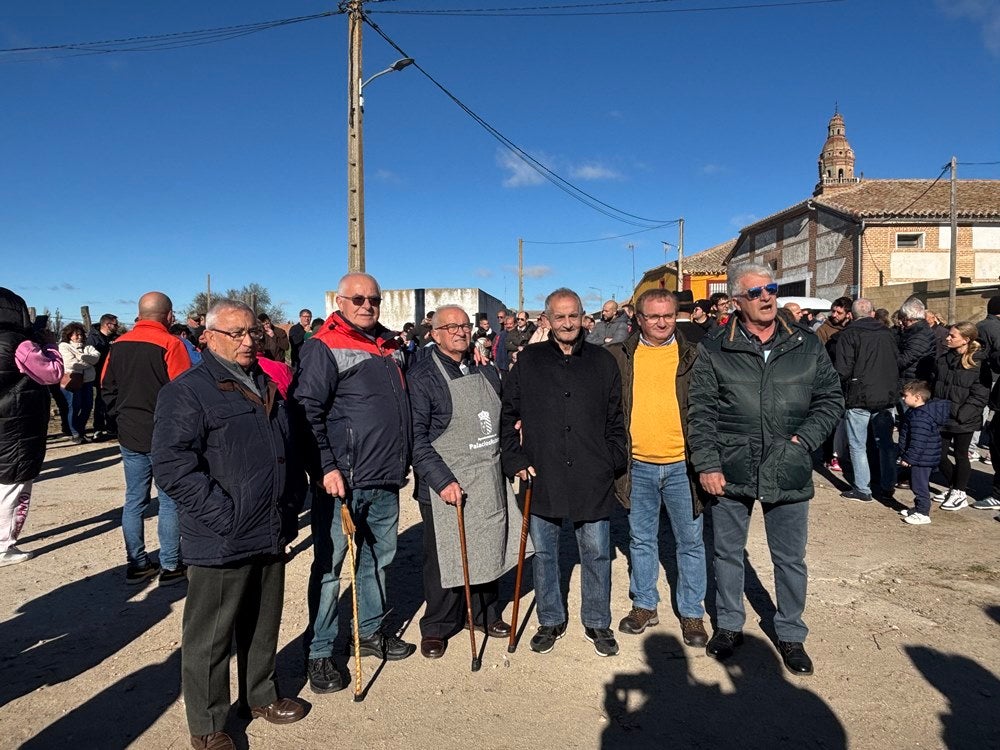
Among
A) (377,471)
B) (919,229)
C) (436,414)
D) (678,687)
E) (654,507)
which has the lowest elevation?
(678,687)

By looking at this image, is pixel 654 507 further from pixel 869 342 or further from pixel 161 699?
pixel 869 342

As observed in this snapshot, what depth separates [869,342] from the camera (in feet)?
21.6

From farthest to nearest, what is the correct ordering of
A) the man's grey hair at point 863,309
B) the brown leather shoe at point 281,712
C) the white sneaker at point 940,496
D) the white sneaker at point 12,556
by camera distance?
the man's grey hair at point 863,309 < the white sneaker at point 940,496 < the white sneaker at point 12,556 < the brown leather shoe at point 281,712

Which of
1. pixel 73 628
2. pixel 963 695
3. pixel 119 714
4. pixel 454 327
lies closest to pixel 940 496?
pixel 963 695

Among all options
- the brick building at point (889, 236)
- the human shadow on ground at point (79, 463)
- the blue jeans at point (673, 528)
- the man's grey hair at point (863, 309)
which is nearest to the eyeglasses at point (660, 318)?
the blue jeans at point (673, 528)

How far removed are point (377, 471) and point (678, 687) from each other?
6.34 feet

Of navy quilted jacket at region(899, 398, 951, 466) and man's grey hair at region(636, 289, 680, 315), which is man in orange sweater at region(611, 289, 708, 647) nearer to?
man's grey hair at region(636, 289, 680, 315)

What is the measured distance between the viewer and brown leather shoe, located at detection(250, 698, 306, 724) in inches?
117

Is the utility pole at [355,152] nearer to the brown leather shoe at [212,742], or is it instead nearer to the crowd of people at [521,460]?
the crowd of people at [521,460]

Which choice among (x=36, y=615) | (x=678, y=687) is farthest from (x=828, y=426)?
(x=36, y=615)

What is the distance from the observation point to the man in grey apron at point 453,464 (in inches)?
140

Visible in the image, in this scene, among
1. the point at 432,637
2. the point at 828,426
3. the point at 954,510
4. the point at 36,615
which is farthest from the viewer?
the point at 954,510

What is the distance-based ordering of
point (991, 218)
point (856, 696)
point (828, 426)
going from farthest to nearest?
point (991, 218)
point (828, 426)
point (856, 696)

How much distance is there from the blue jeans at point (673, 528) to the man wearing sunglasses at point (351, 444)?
1.45 meters
